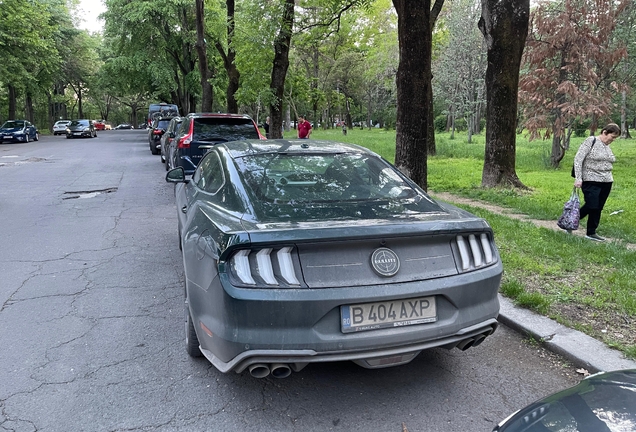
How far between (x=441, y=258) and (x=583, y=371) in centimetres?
143

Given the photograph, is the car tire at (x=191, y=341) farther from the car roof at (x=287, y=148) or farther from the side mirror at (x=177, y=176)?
the side mirror at (x=177, y=176)

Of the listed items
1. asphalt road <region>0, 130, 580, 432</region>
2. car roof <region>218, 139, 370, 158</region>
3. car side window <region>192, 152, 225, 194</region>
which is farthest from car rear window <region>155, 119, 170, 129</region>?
car roof <region>218, 139, 370, 158</region>

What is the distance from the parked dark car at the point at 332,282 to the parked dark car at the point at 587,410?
894 millimetres

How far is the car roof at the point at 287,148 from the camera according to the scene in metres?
4.14

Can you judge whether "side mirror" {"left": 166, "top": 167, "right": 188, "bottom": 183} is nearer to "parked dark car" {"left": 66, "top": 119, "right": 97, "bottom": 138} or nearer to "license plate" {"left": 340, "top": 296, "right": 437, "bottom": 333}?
"license plate" {"left": 340, "top": 296, "right": 437, "bottom": 333}

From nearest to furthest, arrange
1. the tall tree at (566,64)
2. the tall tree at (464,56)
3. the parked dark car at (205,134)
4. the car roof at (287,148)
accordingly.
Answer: the car roof at (287,148)
the parked dark car at (205,134)
the tall tree at (566,64)
the tall tree at (464,56)

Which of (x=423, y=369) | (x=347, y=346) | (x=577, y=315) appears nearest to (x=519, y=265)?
(x=577, y=315)

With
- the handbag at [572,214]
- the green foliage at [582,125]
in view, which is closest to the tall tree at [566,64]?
the green foliage at [582,125]

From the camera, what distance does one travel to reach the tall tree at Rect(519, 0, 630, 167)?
15.6 meters

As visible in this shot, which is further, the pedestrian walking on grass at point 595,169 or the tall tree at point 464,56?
the tall tree at point 464,56

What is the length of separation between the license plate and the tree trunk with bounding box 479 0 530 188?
851 cm

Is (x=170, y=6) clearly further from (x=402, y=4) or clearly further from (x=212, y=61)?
(x=402, y=4)

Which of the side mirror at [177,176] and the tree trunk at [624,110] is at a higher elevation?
the tree trunk at [624,110]

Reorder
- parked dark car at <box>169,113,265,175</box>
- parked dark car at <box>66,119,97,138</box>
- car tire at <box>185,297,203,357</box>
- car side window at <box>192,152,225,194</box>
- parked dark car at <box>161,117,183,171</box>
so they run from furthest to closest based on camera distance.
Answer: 1. parked dark car at <box>66,119,97,138</box>
2. parked dark car at <box>161,117,183,171</box>
3. parked dark car at <box>169,113,265,175</box>
4. car side window at <box>192,152,225,194</box>
5. car tire at <box>185,297,203,357</box>
